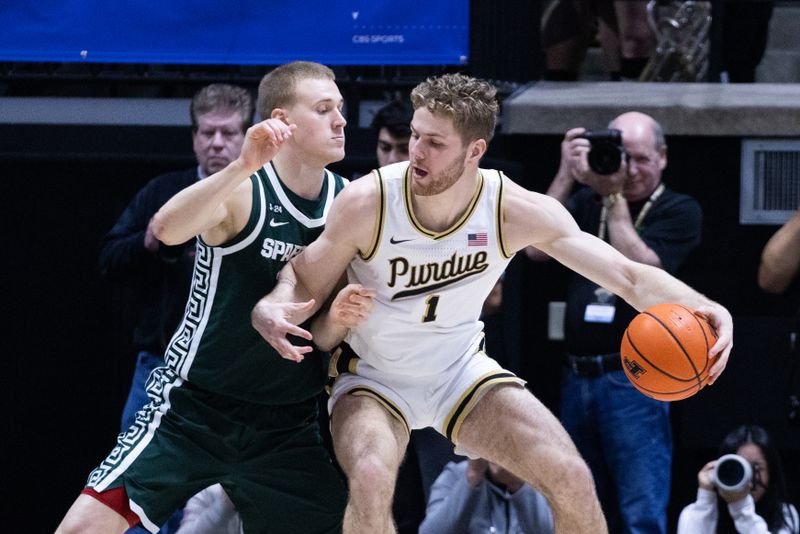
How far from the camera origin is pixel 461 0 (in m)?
7.35

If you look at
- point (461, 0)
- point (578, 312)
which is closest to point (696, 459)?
point (578, 312)

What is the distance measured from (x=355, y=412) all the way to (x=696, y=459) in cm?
305

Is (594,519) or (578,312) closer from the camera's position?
(594,519)

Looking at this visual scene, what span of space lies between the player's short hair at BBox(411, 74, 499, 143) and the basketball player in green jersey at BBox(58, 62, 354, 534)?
43cm

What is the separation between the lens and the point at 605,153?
259 inches

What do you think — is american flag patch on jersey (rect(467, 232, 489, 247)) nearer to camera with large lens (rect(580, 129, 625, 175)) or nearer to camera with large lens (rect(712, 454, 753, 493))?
camera with large lens (rect(580, 129, 625, 175))

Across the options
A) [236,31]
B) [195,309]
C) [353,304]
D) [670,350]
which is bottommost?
[670,350]

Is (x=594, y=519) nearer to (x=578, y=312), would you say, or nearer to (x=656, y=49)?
(x=578, y=312)

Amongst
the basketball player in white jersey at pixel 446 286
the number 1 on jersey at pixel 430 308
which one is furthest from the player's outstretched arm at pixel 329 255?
the number 1 on jersey at pixel 430 308

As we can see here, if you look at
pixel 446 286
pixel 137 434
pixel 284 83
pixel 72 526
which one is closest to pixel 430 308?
pixel 446 286

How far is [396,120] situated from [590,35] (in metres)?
2.41

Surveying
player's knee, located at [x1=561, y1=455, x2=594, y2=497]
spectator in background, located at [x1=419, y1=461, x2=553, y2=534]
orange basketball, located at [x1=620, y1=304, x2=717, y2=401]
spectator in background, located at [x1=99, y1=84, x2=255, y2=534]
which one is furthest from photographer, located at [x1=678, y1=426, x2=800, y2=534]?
spectator in background, located at [x1=99, y1=84, x2=255, y2=534]

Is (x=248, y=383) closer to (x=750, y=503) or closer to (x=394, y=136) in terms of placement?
(x=394, y=136)

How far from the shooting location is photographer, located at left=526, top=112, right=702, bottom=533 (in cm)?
653
